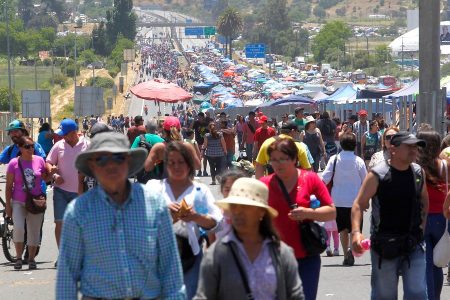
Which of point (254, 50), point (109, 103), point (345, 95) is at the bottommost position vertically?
point (109, 103)

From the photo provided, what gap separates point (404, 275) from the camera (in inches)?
322

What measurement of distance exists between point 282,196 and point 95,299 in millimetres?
2183

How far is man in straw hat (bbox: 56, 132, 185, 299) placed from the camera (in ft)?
18.9

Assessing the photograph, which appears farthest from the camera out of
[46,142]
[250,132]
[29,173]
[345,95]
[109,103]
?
[109,103]

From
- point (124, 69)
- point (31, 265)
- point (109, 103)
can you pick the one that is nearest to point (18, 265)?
point (31, 265)

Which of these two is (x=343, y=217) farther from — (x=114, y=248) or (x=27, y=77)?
(x=27, y=77)

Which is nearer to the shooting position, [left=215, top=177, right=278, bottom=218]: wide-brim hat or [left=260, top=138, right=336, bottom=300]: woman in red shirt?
[left=215, top=177, right=278, bottom=218]: wide-brim hat

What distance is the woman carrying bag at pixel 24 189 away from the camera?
1318 cm

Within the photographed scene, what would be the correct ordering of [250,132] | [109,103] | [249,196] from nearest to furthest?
1. [249,196]
2. [250,132]
3. [109,103]

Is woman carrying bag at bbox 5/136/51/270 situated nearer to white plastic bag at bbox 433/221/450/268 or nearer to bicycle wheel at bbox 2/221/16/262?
bicycle wheel at bbox 2/221/16/262

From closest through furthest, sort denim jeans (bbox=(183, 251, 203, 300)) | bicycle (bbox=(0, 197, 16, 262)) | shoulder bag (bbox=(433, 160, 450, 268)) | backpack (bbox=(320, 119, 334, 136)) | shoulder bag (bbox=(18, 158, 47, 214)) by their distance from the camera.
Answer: denim jeans (bbox=(183, 251, 203, 300)) → shoulder bag (bbox=(433, 160, 450, 268)) → shoulder bag (bbox=(18, 158, 47, 214)) → bicycle (bbox=(0, 197, 16, 262)) → backpack (bbox=(320, 119, 334, 136))

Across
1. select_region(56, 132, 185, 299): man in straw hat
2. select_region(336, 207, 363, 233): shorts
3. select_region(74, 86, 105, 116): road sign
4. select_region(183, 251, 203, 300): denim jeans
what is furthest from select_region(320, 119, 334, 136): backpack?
select_region(74, 86, 105, 116): road sign

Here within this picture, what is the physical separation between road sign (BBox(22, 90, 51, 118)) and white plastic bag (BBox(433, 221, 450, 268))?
45.0 meters

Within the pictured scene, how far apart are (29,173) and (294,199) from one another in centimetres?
596
